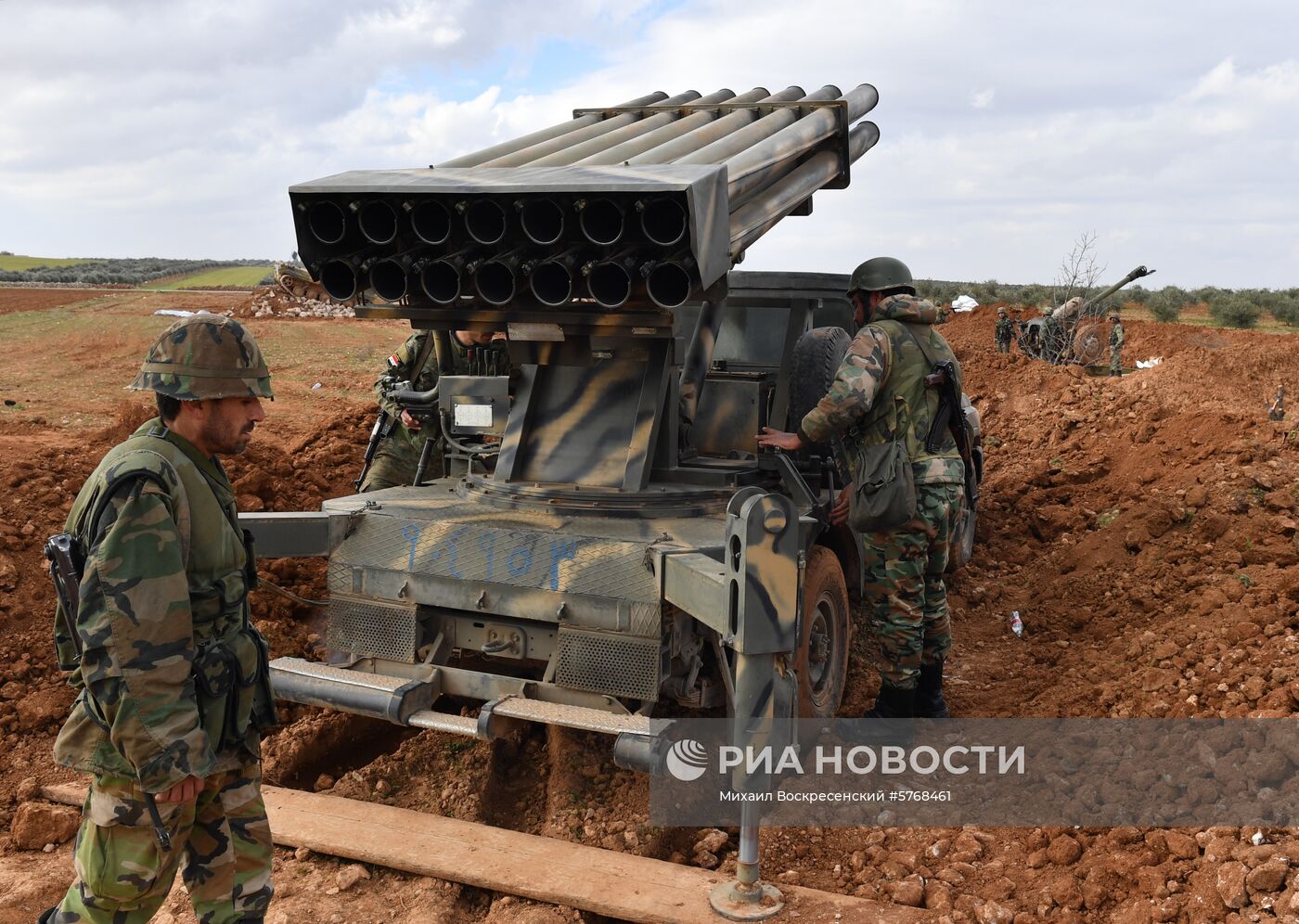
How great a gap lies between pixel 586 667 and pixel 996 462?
7573mm

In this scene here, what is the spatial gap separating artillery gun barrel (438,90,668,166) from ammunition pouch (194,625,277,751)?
2612 millimetres

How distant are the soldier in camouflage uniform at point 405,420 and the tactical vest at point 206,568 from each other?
3661mm

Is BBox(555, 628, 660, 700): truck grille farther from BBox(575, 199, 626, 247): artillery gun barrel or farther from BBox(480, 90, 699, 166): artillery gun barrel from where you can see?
BBox(480, 90, 699, 166): artillery gun barrel

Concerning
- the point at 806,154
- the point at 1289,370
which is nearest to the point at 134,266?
the point at 1289,370

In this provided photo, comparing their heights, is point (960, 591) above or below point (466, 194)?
below

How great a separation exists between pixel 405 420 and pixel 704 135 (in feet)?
8.94

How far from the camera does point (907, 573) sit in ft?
17.3

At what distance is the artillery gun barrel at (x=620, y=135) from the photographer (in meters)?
4.86

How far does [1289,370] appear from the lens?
56.6 ft

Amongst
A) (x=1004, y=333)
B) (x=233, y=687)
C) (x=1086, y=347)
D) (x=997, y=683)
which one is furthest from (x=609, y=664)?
(x=1004, y=333)

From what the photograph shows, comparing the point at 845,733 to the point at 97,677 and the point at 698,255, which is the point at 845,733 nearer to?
the point at 698,255

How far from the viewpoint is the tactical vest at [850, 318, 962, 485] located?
17.1 feet

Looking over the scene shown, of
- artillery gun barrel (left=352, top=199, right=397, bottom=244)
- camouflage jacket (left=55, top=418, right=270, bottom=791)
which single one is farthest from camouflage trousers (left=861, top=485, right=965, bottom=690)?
camouflage jacket (left=55, top=418, right=270, bottom=791)

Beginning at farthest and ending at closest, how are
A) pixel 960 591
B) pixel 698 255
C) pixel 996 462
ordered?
pixel 996 462 → pixel 960 591 → pixel 698 255
